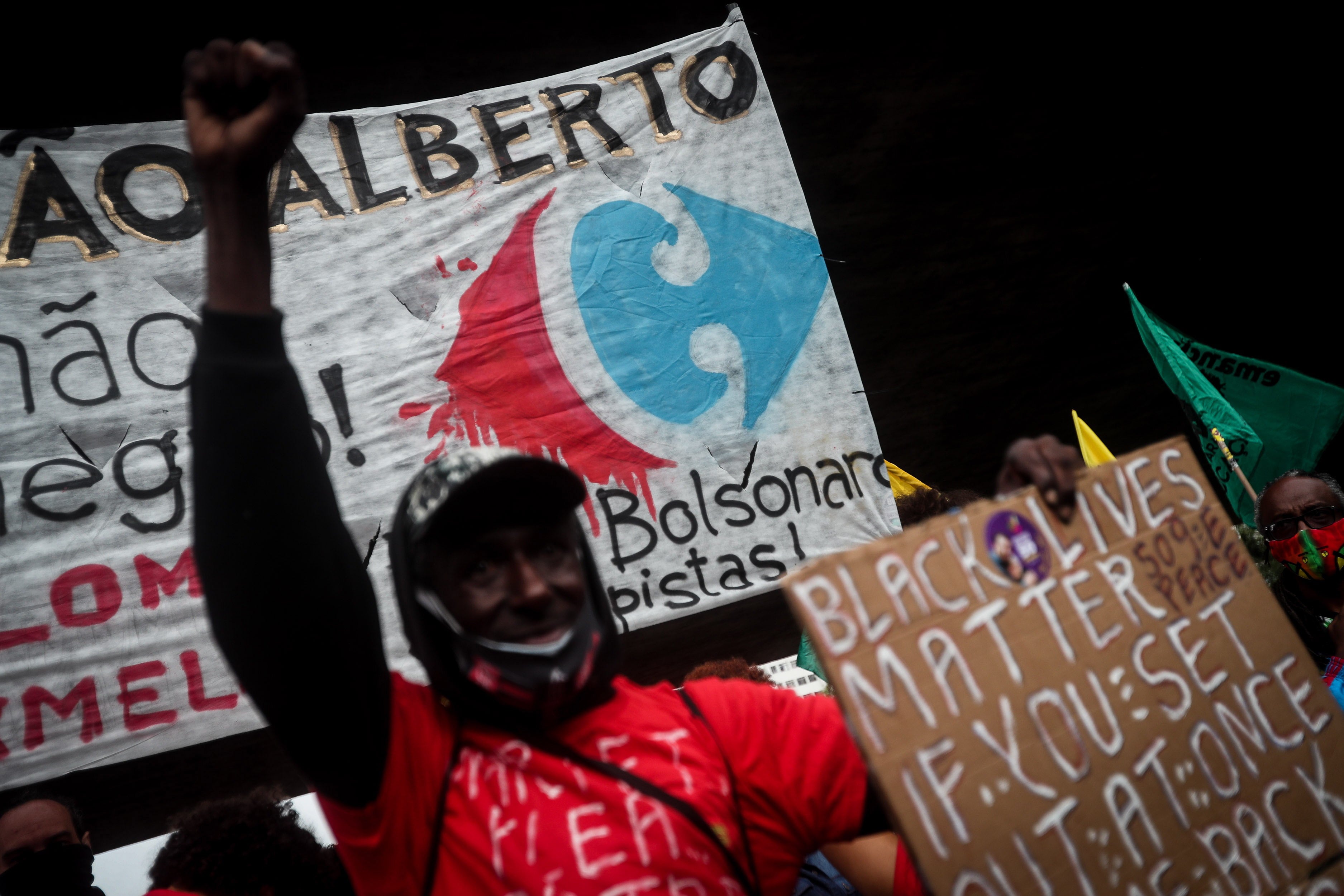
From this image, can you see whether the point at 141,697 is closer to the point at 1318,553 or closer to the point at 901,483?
the point at 901,483

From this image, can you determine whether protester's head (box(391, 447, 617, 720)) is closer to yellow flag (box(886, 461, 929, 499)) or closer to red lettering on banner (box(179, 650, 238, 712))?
red lettering on banner (box(179, 650, 238, 712))

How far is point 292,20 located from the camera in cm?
321

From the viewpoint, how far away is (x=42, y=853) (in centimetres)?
229

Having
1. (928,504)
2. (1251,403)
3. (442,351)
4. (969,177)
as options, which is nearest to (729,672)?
(928,504)

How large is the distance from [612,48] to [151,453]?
2588 millimetres

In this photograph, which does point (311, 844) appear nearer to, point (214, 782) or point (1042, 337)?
point (214, 782)

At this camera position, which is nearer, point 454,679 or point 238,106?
point 238,106

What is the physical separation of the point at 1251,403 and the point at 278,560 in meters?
5.41

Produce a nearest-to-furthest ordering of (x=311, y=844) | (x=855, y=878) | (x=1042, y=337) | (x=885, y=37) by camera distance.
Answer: (x=855, y=878)
(x=311, y=844)
(x=885, y=37)
(x=1042, y=337)


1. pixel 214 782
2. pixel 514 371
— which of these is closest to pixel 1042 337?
pixel 514 371

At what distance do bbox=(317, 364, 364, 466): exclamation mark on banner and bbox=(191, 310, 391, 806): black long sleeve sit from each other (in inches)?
64.1

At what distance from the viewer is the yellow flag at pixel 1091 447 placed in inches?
137

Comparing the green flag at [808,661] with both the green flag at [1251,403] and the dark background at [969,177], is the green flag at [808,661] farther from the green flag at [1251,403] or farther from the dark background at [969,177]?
the green flag at [1251,403]

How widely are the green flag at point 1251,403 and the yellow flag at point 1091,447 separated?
0.61m
